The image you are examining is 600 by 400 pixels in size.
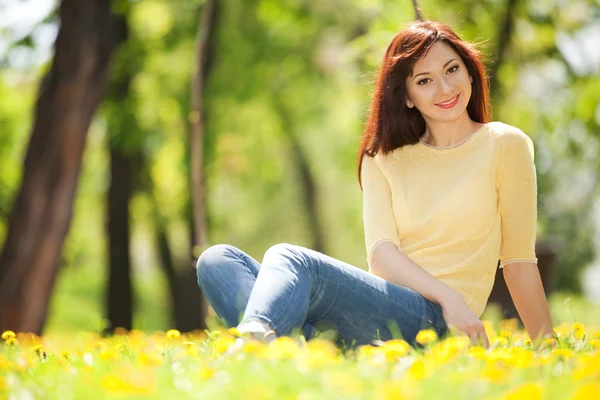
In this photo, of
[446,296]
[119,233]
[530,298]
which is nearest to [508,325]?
[530,298]

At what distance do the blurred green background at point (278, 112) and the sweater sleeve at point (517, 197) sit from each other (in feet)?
2.30

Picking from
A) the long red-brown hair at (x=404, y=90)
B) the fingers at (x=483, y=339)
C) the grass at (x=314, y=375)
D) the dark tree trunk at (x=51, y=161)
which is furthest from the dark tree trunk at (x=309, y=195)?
the grass at (x=314, y=375)

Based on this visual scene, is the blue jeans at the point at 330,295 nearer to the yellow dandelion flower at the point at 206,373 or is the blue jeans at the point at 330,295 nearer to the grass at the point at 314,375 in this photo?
the grass at the point at 314,375

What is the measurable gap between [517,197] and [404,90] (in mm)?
720

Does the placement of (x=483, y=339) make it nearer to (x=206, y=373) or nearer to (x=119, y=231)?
(x=206, y=373)

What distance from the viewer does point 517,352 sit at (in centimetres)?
249

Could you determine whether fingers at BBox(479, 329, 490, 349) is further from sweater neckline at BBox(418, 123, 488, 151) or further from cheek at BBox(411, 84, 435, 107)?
cheek at BBox(411, 84, 435, 107)

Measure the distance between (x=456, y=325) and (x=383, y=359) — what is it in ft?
2.96

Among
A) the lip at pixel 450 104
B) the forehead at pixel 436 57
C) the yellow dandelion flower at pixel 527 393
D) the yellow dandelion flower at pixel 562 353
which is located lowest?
the yellow dandelion flower at pixel 562 353

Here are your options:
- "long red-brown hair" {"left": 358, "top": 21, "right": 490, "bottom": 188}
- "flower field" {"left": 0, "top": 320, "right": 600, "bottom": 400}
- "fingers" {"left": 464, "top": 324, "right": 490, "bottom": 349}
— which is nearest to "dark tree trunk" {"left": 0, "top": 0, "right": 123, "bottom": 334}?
"long red-brown hair" {"left": 358, "top": 21, "right": 490, "bottom": 188}

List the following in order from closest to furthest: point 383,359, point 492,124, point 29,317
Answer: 1. point 383,359
2. point 492,124
3. point 29,317

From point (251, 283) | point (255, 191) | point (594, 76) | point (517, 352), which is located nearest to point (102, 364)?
point (251, 283)

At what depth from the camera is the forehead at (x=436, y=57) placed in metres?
3.60

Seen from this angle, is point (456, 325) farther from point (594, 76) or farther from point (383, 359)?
point (594, 76)
